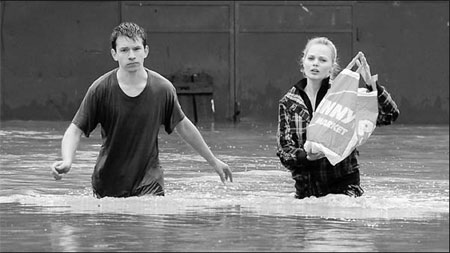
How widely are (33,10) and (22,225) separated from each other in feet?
48.4

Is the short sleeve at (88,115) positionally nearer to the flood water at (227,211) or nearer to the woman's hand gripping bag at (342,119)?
the flood water at (227,211)

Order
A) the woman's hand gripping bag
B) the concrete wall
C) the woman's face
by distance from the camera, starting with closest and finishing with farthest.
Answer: the woman's hand gripping bag → the woman's face → the concrete wall

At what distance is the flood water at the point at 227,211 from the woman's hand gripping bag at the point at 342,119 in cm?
40

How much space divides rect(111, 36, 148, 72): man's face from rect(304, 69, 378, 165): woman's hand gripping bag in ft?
3.96

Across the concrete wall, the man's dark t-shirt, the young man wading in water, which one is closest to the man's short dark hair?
the young man wading in water

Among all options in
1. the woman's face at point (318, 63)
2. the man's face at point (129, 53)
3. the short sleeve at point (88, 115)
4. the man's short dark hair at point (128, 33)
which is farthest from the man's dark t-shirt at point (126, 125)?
the woman's face at point (318, 63)

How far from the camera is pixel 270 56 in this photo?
22.4 metres

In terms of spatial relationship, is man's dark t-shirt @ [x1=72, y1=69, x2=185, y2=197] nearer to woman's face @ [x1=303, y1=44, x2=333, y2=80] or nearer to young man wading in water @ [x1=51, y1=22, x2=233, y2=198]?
young man wading in water @ [x1=51, y1=22, x2=233, y2=198]

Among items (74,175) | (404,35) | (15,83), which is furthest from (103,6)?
(74,175)

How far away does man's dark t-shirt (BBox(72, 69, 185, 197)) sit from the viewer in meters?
8.19

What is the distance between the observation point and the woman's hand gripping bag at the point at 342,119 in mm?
8070

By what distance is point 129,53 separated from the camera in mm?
8234

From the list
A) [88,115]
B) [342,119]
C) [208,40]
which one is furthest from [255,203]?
[208,40]

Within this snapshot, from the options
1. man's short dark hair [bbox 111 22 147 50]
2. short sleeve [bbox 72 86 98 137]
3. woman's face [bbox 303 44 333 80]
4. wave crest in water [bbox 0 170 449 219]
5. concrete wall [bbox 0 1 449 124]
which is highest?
man's short dark hair [bbox 111 22 147 50]
